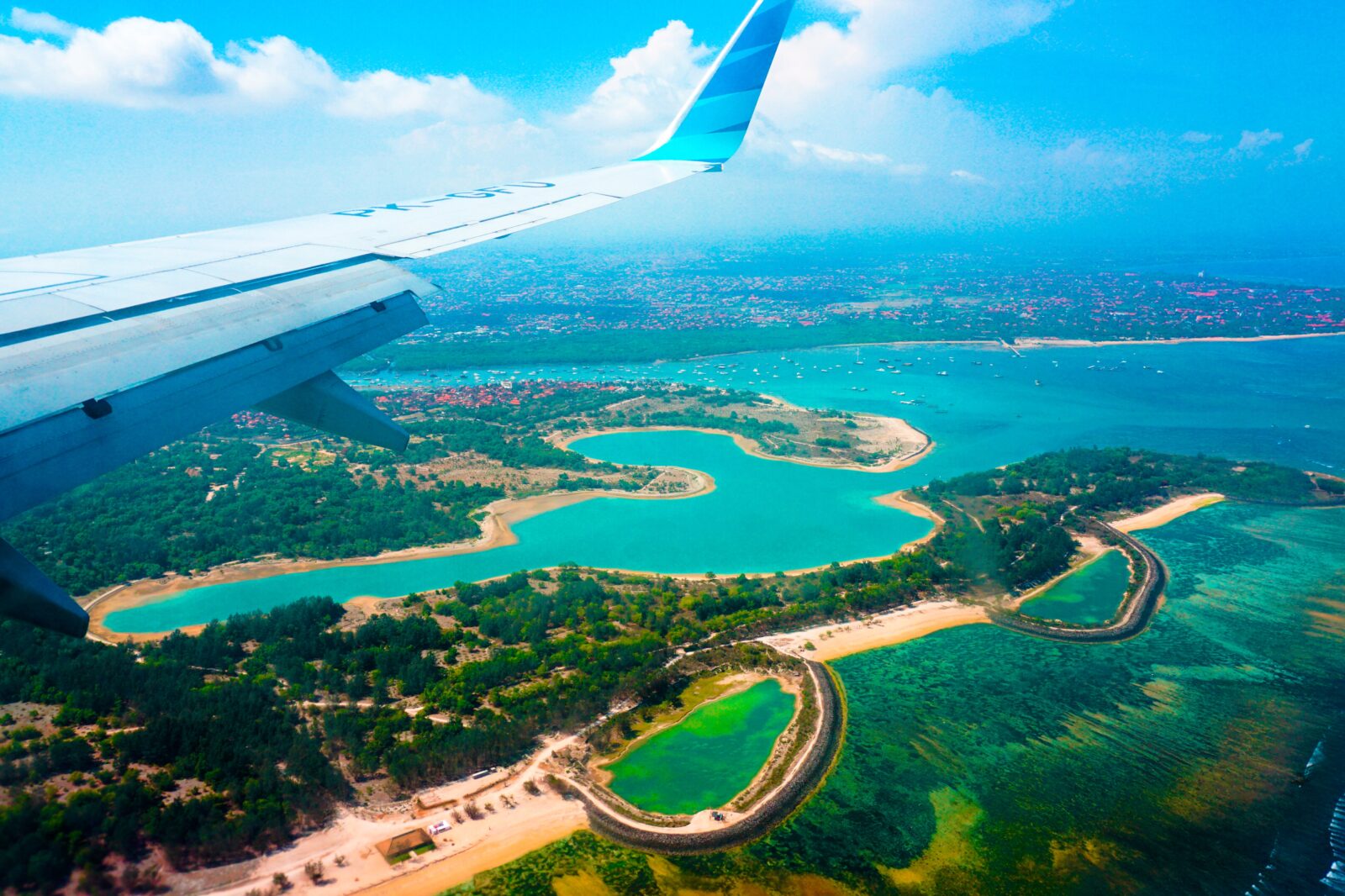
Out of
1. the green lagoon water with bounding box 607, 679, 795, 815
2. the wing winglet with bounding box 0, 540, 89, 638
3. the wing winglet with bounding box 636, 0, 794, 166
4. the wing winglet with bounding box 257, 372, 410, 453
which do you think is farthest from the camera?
the green lagoon water with bounding box 607, 679, 795, 815

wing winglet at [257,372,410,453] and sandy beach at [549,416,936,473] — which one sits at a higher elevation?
wing winglet at [257,372,410,453]

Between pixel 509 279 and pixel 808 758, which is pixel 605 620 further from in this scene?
pixel 509 279

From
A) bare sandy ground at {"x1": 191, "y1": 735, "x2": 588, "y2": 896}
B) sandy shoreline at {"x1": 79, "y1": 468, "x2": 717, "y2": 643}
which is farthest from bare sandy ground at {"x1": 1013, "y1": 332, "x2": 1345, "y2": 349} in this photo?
bare sandy ground at {"x1": 191, "y1": 735, "x2": 588, "y2": 896}

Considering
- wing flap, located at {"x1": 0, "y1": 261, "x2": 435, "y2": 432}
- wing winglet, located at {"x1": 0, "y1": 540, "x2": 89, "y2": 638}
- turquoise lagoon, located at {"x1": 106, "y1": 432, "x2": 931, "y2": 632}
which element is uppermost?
wing flap, located at {"x1": 0, "y1": 261, "x2": 435, "y2": 432}

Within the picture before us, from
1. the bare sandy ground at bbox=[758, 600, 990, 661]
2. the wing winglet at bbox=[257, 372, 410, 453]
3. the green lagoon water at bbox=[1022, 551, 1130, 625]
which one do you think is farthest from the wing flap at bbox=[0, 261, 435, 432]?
the green lagoon water at bbox=[1022, 551, 1130, 625]

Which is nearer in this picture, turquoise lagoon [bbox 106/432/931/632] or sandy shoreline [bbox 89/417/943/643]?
sandy shoreline [bbox 89/417/943/643]

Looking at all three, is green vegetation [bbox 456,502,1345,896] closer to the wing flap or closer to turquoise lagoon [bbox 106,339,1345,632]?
turquoise lagoon [bbox 106,339,1345,632]

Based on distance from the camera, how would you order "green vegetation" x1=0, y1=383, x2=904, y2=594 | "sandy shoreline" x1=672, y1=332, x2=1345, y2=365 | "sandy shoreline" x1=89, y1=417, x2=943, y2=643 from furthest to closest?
1. "sandy shoreline" x1=672, y1=332, x2=1345, y2=365
2. "green vegetation" x1=0, y1=383, x2=904, y2=594
3. "sandy shoreline" x1=89, y1=417, x2=943, y2=643

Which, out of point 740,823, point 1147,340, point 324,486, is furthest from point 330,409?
point 1147,340
